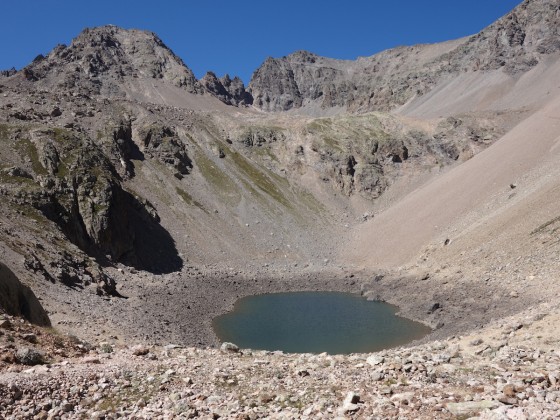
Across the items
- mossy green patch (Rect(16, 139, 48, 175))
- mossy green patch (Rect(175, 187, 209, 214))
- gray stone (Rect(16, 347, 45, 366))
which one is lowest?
gray stone (Rect(16, 347, 45, 366))

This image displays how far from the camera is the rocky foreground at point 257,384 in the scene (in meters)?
13.9

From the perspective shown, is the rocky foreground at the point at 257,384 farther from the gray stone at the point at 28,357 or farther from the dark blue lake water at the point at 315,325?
the dark blue lake water at the point at 315,325

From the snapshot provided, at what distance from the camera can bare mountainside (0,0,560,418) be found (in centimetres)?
1673

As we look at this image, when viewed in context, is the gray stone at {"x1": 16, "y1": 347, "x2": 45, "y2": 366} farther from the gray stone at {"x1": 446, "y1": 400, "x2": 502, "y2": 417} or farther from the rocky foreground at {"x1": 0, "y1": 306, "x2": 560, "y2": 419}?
the gray stone at {"x1": 446, "y1": 400, "x2": 502, "y2": 417}

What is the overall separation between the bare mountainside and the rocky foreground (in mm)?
96

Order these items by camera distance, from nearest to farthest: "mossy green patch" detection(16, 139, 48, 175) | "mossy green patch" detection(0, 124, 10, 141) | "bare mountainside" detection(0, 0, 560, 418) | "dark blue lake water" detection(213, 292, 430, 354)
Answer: "bare mountainside" detection(0, 0, 560, 418), "dark blue lake water" detection(213, 292, 430, 354), "mossy green patch" detection(16, 139, 48, 175), "mossy green patch" detection(0, 124, 10, 141)

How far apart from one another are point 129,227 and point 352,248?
4041cm

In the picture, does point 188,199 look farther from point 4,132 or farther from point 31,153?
point 4,132

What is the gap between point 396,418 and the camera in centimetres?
1322

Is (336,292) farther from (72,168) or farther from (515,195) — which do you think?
(72,168)

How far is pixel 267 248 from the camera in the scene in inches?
3383

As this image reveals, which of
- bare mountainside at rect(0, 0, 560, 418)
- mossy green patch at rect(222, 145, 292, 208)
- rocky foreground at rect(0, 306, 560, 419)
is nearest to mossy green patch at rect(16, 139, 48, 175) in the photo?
bare mountainside at rect(0, 0, 560, 418)

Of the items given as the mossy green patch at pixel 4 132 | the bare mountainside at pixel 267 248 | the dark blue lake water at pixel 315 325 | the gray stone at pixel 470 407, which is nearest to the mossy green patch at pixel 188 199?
the bare mountainside at pixel 267 248

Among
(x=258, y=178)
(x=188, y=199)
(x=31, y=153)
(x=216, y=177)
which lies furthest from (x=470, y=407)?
(x=258, y=178)
